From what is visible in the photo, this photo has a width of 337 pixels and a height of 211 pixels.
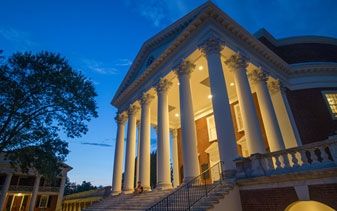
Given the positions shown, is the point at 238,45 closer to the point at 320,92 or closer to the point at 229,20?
the point at 229,20

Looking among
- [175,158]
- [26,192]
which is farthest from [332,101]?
[26,192]

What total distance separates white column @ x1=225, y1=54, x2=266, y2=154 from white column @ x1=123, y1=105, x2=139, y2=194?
1049cm

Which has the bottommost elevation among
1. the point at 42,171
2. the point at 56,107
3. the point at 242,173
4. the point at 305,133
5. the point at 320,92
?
the point at 242,173

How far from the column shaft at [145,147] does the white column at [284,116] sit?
1014 cm

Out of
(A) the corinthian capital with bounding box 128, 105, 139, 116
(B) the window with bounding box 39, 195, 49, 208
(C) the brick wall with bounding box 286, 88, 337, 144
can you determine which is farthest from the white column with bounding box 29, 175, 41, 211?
(C) the brick wall with bounding box 286, 88, 337, 144

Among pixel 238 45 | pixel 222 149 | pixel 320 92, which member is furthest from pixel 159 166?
pixel 320 92

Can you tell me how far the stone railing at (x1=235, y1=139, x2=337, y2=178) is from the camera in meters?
7.02

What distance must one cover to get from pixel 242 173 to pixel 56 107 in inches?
474

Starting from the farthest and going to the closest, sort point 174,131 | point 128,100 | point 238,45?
point 174,131, point 128,100, point 238,45

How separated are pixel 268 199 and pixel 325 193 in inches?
71.0

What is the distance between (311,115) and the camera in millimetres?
17281

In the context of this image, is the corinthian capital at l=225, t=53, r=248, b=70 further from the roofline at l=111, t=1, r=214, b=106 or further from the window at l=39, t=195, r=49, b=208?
the window at l=39, t=195, r=49, b=208

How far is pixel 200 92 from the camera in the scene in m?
20.0

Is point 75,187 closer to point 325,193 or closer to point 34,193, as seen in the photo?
point 34,193
